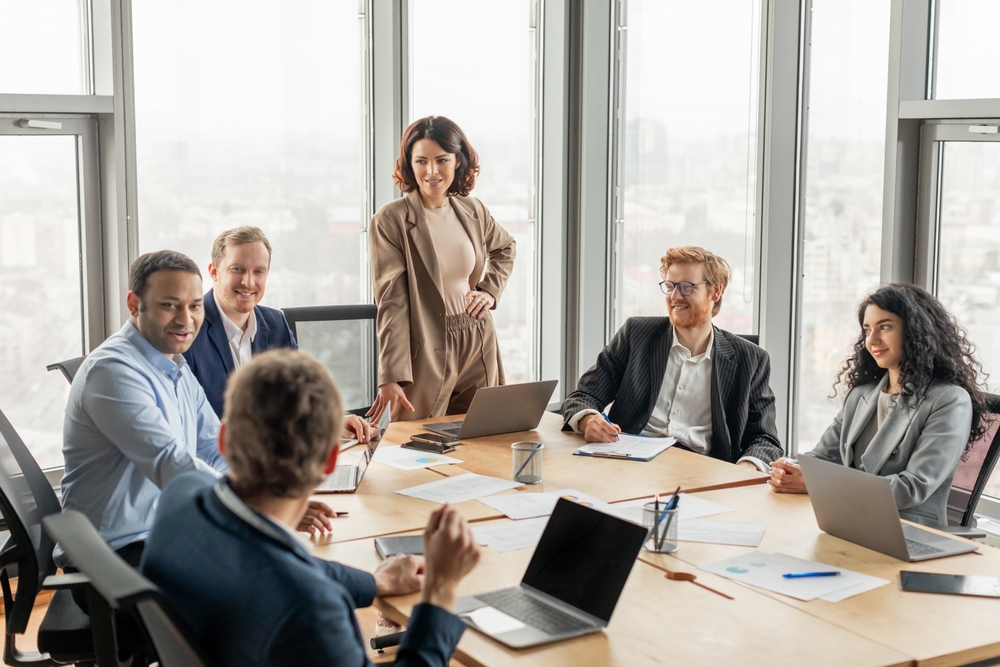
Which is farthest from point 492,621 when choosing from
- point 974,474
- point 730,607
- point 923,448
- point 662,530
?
point 974,474

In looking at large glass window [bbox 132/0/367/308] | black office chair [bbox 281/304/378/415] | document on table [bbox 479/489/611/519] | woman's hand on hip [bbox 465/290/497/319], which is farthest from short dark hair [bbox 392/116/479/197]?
document on table [bbox 479/489/611/519]

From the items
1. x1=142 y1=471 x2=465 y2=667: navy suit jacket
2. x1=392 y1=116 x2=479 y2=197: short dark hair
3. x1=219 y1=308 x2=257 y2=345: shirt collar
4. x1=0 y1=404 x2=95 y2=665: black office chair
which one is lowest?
x1=0 y1=404 x2=95 y2=665: black office chair

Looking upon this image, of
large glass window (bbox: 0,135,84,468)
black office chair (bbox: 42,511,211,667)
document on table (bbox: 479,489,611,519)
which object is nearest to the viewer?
black office chair (bbox: 42,511,211,667)

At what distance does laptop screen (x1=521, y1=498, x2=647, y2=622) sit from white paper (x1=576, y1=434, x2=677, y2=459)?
116 cm

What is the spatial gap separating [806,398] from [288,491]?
337 cm

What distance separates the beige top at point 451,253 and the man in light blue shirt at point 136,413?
1468 mm

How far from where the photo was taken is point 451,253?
4.02 m

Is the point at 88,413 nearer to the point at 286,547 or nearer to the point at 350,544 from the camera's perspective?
the point at 350,544

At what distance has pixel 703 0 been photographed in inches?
186

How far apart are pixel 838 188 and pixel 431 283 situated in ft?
5.65

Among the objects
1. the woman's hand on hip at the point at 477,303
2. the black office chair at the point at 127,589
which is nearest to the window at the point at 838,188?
the woman's hand on hip at the point at 477,303

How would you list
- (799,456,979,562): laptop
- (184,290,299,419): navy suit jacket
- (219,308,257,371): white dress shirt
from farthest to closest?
(219,308,257,371): white dress shirt < (184,290,299,419): navy suit jacket < (799,456,979,562): laptop

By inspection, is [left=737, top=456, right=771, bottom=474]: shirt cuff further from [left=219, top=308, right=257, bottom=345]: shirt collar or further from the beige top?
[left=219, top=308, right=257, bottom=345]: shirt collar

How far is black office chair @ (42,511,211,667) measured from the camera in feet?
4.19
